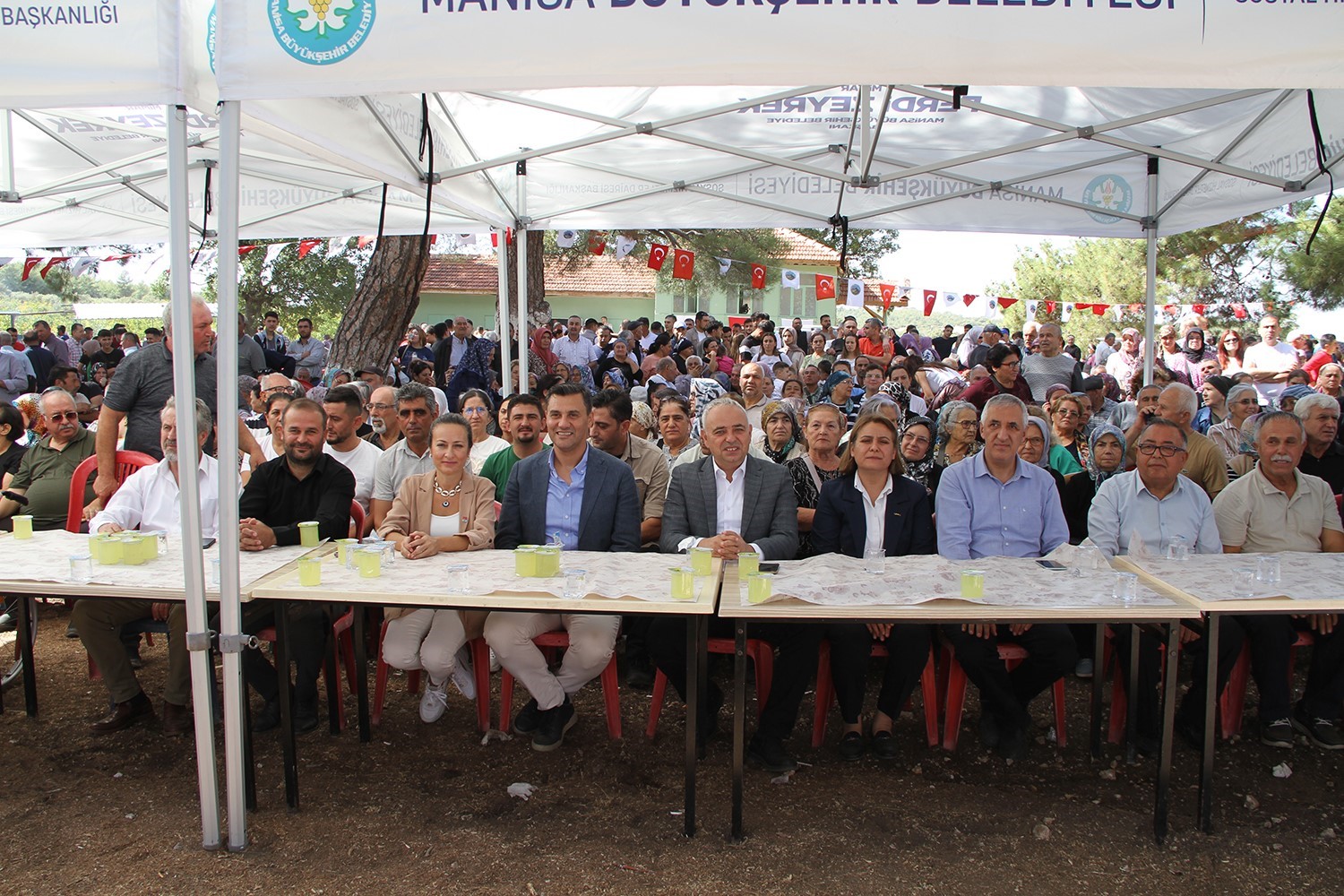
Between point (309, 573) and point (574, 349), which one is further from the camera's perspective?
point (574, 349)

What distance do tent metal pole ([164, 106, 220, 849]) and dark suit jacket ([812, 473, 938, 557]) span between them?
222 cm

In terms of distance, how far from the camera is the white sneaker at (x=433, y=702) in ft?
12.7

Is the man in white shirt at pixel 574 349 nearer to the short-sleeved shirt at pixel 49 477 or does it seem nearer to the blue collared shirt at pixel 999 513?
the short-sleeved shirt at pixel 49 477

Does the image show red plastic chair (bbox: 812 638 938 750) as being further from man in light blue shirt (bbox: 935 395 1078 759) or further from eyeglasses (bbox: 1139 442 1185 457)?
eyeglasses (bbox: 1139 442 1185 457)

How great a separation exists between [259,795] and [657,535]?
1.99 meters

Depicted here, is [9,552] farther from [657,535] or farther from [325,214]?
[325,214]

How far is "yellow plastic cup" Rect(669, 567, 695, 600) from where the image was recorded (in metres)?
2.92

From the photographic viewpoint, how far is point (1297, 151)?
504 cm

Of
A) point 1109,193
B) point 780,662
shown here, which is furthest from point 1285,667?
point 1109,193

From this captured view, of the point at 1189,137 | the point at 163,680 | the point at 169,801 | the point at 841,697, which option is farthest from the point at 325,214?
the point at 1189,137

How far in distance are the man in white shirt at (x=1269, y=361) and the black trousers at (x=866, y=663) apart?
259 inches

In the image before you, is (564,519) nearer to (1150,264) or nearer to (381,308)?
(1150,264)

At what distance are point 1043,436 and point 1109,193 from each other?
2.45 metres

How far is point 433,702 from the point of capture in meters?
3.88
